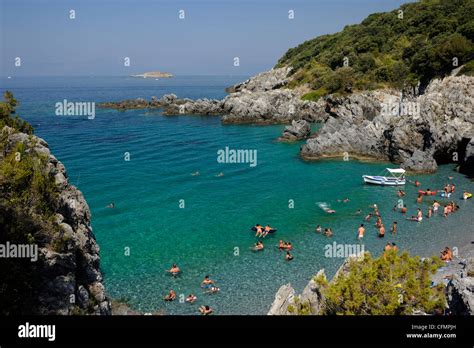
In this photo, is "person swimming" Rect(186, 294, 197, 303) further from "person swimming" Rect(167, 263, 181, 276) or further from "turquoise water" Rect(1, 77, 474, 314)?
"person swimming" Rect(167, 263, 181, 276)

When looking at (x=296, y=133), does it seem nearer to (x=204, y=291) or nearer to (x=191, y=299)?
(x=204, y=291)

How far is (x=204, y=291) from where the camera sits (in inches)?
933

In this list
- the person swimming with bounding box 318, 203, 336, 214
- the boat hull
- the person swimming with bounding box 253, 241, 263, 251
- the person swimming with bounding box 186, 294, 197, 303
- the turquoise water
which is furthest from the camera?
the boat hull

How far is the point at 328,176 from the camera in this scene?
155ft

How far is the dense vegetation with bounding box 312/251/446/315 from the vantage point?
39.5 ft

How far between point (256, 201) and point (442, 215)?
17.1 metres

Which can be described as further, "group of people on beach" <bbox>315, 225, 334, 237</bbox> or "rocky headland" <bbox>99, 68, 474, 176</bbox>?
"rocky headland" <bbox>99, 68, 474, 176</bbox>

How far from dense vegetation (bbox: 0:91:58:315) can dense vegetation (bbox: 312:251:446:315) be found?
33.1ft

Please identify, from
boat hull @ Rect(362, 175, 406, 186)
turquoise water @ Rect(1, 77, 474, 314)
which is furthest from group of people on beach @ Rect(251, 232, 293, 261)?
boat hull @ Rect(362, 175, 406, 186)

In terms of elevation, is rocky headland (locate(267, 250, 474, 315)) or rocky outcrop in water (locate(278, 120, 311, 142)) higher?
rocky outcrop in water (locate(278, 120, 311, 142))

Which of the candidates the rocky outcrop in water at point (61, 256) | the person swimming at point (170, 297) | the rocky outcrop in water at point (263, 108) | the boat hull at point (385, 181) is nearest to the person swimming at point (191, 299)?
the person swimming at point (170, 297)

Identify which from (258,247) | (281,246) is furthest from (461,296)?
(258,247)

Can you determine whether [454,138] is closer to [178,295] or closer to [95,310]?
[178,295]

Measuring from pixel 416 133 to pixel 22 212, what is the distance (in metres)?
47.9
